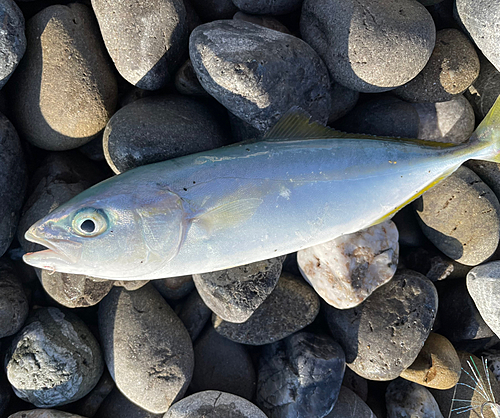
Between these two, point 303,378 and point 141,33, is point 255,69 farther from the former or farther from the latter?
point 303,378

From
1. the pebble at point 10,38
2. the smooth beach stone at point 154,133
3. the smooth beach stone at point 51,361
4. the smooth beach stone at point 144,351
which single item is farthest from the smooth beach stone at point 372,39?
the smooth beach stone at point 51,361

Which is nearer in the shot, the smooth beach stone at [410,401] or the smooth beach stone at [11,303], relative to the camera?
the smooth beach stone at [11,303]

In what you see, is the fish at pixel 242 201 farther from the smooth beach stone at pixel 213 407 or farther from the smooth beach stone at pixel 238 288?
the smooth beach stone at pixel 213 407

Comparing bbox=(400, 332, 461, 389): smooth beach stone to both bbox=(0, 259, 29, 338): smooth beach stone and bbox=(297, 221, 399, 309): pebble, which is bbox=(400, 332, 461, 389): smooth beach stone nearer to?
bbox=(297, 221, 399, 309): pebble

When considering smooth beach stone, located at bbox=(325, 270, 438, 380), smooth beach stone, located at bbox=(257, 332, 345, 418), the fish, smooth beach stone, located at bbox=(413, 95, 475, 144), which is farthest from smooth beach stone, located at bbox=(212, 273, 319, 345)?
smooth beach stone, located at bbox=(413, 95, 475, 144)

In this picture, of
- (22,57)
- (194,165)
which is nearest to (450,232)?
(194,165)

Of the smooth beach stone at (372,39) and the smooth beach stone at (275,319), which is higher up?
the smooth beach stone at (372,39)
